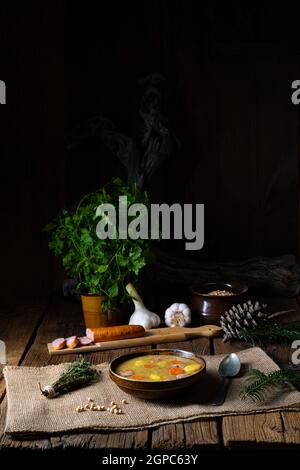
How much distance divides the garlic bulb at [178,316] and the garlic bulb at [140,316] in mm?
39

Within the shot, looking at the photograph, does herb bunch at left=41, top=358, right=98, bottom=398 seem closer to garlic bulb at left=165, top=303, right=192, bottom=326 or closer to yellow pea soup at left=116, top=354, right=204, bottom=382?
yellow pea soup at left=116, top=354, right=204, bottom=382

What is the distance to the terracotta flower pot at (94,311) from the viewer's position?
221 centimetres

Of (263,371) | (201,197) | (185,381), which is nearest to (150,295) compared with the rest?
(201,197)

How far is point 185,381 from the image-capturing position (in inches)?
62.6

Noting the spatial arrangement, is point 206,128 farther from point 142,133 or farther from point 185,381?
point 185,381

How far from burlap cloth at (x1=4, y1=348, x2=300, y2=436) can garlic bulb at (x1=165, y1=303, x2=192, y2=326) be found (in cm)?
46

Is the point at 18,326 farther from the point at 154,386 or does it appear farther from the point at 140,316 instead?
the point at 154,386

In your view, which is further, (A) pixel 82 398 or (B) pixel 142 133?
(B) pixel 142 133

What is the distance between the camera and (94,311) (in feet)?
7.30

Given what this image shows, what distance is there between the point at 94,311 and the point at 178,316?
272 mm

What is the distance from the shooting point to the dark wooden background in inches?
110

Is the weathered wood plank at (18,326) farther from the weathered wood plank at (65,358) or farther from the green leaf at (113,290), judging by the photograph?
the green leaf at (113,290)

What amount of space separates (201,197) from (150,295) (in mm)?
466
